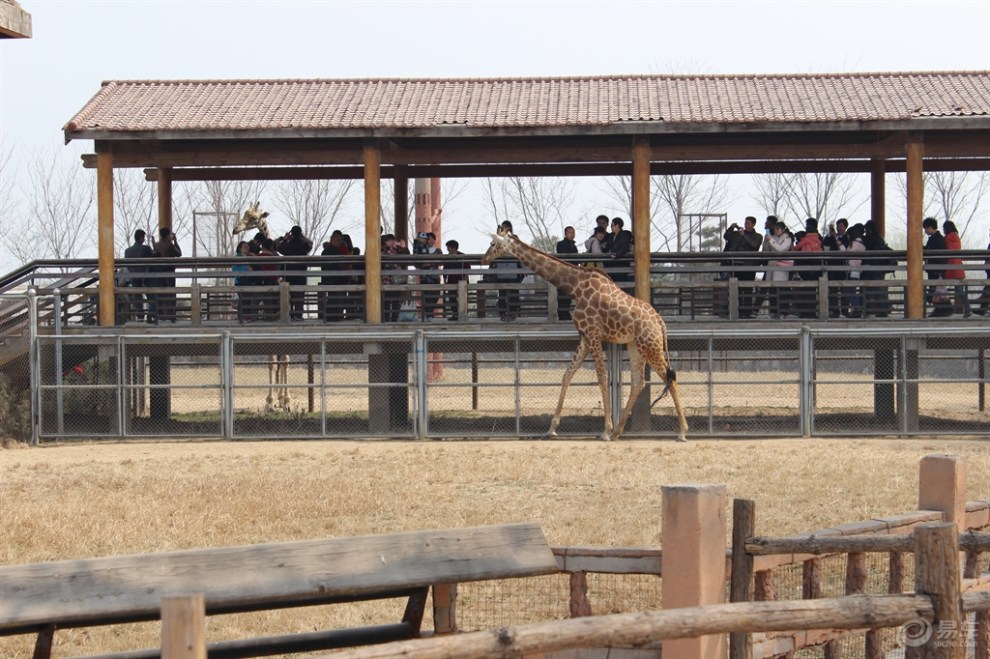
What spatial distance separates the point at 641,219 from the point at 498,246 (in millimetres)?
2139

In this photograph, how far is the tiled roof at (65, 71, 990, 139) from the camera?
21078mm

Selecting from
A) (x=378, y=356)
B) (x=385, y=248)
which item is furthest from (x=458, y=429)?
(x=385, y=248)

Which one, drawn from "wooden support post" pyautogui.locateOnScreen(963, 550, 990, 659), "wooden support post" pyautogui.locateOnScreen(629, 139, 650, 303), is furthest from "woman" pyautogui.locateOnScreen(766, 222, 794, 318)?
"wooden support post" pyautogui.locateOnScreen(963, 550, 990, 659)

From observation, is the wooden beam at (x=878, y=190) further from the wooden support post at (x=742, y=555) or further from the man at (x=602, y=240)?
the wooden support post at (x=742, y=555)

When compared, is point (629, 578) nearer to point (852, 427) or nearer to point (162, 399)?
point (852, 427)

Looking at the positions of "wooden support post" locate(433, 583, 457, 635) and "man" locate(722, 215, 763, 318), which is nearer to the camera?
"wooden support post" locate(433, 583, 457, 635)

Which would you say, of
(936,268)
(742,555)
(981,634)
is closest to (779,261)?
(936,268)

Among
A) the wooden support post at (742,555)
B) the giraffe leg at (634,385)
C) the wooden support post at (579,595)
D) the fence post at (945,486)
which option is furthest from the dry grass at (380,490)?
the fence post at (945,486)

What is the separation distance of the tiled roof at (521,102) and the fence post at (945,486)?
1279 centimetres

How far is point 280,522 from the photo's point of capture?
497 inches

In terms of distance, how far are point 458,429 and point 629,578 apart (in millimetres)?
11957

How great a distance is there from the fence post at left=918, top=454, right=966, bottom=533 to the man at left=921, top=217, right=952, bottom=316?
12947 mm

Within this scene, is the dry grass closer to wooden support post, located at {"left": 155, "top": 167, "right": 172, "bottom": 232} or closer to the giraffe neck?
the giraffe neck

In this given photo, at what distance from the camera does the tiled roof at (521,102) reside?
69.2 feet
